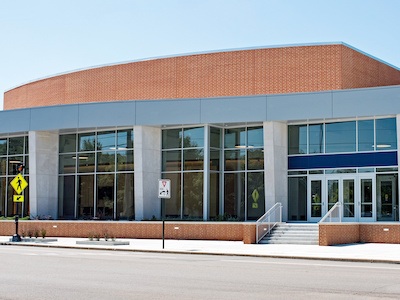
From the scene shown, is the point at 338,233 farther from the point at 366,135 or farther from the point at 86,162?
the point at 86,162

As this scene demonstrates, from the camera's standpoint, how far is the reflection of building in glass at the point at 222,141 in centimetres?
3434

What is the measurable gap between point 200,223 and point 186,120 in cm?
668

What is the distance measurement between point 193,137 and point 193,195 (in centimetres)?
336

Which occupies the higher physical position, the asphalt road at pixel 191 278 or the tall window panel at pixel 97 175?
the tall window panel at pixel 97 175

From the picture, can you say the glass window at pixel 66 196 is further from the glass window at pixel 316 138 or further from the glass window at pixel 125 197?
the glass window at pixel 316 138

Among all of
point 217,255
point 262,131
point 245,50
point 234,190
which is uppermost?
point 245,50

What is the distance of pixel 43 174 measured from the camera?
41844mm

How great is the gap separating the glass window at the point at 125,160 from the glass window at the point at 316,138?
35.2 ft

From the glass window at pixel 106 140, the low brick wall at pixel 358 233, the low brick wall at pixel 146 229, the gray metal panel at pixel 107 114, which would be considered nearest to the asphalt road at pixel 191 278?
the low brick wall at pixel 358 233

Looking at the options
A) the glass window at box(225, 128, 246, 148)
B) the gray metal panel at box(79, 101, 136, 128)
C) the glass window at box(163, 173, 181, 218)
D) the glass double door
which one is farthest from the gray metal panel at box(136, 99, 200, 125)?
the glass double door

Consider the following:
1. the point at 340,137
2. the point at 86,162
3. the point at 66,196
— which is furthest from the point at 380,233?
the point at 66,196

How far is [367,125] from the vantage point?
112ft

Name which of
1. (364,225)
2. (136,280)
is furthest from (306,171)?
(136,280)

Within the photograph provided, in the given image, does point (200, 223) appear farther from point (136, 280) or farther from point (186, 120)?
point (136, 280)
